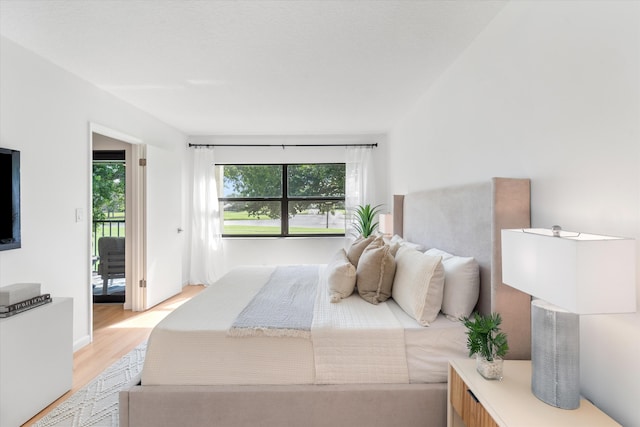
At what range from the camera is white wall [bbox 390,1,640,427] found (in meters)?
1.17

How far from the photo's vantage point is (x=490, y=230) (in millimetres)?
1843

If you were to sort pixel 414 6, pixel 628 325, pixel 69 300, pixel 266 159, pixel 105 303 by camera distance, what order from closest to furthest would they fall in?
1. pixel 628 325
2. pixel 414 6
3. pixel 69 300
4. pixel 105 303
5. pixel 266 159

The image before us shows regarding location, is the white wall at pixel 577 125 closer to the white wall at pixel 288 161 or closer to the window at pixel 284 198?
the white wall at pixel 288 161

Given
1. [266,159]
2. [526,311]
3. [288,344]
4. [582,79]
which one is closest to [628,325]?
[526,311]

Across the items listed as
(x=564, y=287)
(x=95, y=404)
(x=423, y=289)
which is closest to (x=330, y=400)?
(x=423, y=289)

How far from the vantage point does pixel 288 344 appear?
176cm

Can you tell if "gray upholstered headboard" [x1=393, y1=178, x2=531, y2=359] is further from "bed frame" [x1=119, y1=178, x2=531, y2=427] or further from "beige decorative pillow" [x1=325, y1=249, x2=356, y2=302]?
"beige decorative pillow" [x1=325, y1=249, x2=356, y2=302]

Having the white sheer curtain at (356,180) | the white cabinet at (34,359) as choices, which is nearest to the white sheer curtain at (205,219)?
the white sheer curtain at (356,180)

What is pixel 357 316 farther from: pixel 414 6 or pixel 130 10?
pixel 130 10

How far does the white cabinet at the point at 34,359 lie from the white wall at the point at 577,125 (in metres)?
2.90

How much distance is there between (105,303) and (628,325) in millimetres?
5193

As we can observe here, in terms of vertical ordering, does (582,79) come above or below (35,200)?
above

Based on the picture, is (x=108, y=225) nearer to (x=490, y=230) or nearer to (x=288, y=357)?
(x=288, y=357)

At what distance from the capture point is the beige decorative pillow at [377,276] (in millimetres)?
2277
